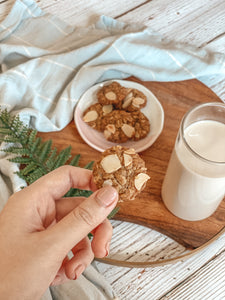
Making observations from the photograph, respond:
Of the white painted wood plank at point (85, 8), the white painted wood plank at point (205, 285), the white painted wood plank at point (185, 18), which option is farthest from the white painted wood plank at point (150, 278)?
the white painted wood plank at point (85, 8)

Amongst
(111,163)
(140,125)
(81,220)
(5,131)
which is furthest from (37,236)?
(140,125)

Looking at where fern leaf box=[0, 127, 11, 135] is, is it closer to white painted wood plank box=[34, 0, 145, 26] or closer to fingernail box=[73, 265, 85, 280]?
fingernail box=[73, 265, 85, 280]

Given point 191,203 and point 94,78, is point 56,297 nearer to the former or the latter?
point 191,203

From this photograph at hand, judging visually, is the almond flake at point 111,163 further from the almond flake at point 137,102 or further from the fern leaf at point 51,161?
the almond flake at point 137,102

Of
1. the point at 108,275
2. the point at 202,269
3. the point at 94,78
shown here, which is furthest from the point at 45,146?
the point at 202,269

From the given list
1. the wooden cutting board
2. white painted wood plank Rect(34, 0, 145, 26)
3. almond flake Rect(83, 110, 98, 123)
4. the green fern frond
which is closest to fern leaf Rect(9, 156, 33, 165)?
the green fern frond

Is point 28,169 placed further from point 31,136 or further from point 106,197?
point 106,197
